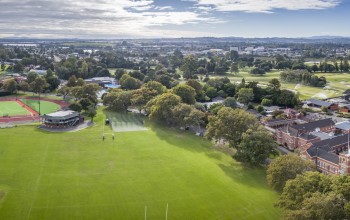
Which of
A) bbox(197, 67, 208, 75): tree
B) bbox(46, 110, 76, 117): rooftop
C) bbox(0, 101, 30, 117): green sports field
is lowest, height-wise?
bbox(0, 101, 30, 117): green sports field

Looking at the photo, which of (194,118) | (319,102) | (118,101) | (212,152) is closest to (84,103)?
(118,101)

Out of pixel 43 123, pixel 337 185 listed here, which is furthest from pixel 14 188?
pixel 337 185

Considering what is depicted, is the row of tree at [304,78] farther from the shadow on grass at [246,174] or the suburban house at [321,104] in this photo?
the shadow on grass at [246,174]

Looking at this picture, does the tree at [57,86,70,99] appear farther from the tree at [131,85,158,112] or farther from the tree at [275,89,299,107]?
the tree at [275,89,299,107]

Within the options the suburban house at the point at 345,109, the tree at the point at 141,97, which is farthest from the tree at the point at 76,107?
the suburban house at the point at 345,109

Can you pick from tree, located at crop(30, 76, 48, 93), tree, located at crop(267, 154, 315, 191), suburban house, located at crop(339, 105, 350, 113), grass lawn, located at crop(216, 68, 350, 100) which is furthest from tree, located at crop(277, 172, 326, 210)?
tree, located at crop(30, 76, 48, 93)

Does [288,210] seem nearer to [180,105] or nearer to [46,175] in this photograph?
[46,175]

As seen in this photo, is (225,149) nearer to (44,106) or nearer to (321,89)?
(44,106)
